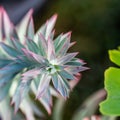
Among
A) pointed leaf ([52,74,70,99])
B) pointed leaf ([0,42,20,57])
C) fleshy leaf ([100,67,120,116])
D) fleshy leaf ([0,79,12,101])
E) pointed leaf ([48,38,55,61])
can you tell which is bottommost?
fleshy leaf ([100,67,120,116])

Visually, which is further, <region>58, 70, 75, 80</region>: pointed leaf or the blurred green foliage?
the blurred green foliage

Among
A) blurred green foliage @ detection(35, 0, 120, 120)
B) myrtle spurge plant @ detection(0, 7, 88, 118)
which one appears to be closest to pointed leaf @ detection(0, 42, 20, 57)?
myrtle spurge plant @ detection(0, 7, 88, 118)

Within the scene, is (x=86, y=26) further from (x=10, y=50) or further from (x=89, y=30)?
(x=10, y=50)

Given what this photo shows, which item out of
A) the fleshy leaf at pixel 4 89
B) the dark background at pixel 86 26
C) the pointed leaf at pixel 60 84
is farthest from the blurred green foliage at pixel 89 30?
the pointed leaf at pixel 60 84

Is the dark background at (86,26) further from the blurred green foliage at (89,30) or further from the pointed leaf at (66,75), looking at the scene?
the pointed leaf at (66,75)

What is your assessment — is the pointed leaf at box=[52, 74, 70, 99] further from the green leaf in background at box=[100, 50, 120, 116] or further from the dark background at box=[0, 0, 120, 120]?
the dark background at box=[0, 0, 120, 120]

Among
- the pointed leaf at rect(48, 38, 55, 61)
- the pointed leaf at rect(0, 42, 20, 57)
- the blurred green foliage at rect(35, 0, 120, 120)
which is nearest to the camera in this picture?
the pointed leaf at rect(48, 38, 55, 61)

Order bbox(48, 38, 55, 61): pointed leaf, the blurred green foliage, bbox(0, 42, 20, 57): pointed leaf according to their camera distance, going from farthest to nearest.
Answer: the blurred green foliage < bbox(0, 42, 20, 57): pointed leaf < bbox(48, 38, 55, 61): pointed leaf

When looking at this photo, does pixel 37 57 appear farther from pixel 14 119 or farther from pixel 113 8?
pixel 113 8

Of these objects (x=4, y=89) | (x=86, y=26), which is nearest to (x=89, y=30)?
(x=86, y=26)
